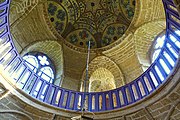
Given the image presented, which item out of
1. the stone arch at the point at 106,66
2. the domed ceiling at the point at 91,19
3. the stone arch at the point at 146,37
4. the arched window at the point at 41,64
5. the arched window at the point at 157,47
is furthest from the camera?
the domed ceiling at the point at 91,19

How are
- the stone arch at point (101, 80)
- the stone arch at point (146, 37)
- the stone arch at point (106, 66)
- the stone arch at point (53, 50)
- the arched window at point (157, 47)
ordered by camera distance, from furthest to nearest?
the stone arch at point (101, 80)
the stone arch at point (53, 50)
the stone arch at point (106, 66)
the stone arch at point (146, 37)
the arched window at point (157, 47)

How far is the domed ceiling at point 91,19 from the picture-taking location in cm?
1527

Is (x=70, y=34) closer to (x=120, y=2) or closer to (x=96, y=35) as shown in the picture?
(x=96, y=35)

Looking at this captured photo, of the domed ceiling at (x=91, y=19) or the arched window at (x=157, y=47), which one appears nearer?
the arched window at (x=157, y=47)

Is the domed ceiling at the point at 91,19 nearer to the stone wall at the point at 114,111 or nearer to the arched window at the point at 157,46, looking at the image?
the arched window at the point at 157,46

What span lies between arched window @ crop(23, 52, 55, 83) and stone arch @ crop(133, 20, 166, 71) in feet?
16.6

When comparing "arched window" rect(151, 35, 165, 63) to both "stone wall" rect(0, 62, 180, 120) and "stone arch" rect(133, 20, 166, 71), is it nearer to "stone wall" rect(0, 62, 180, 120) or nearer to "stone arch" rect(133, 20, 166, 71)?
"stone arch" rect(133, 20, 166, 71)

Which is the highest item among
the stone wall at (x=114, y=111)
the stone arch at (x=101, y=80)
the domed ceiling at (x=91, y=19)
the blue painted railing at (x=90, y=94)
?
the domed ceiling at (x=91, y=19)

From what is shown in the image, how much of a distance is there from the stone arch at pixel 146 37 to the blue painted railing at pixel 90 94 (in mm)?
3517

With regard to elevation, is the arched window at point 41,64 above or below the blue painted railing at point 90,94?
above

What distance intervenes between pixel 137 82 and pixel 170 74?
200cm

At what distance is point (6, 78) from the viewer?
9.13 m

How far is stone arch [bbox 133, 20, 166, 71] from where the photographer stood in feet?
44.0

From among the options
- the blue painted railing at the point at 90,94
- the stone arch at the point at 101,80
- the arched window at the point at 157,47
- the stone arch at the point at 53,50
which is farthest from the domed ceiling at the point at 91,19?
the blue painted railing at the point at 90,94
